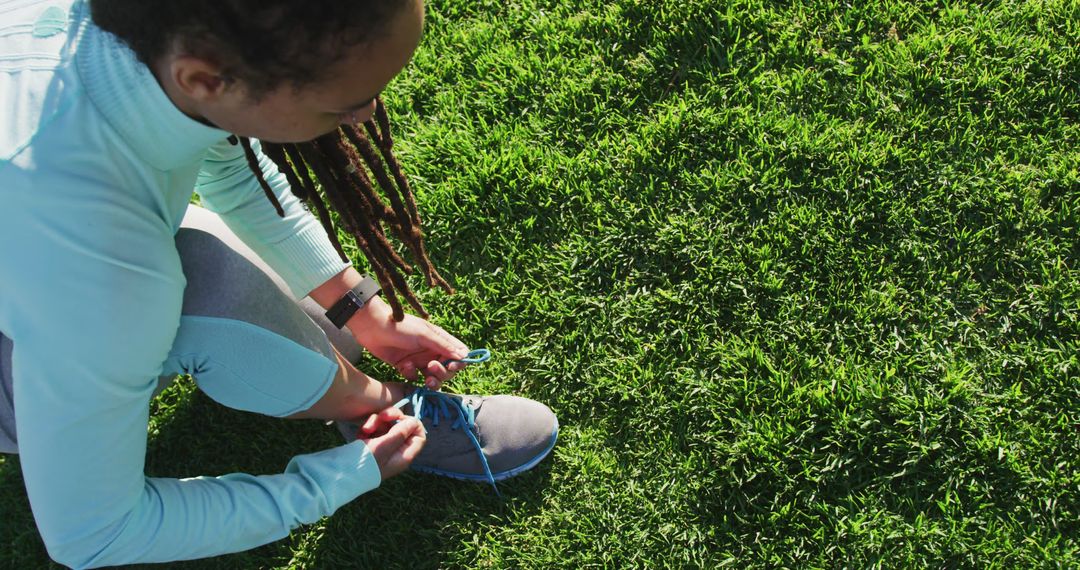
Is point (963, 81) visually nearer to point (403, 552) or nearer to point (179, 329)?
point (403, 552)

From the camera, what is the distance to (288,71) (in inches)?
50.7

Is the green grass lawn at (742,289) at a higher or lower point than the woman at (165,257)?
lower

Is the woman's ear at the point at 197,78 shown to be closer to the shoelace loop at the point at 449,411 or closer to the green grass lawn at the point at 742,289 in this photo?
the shoelace loop at the point at 449,411

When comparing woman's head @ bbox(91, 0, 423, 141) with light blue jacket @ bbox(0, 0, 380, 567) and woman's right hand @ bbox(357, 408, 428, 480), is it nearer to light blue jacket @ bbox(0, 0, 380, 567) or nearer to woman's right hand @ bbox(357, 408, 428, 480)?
light blue jacket @ bbox(0, 0, 380, 567)

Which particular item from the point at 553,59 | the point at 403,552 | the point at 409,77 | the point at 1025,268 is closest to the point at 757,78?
the point at 553,59

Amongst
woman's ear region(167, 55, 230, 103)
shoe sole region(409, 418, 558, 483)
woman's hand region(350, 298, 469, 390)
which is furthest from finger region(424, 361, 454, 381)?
woman's ear region(167, 55, 230, 103)

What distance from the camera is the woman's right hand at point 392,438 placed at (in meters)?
2.18

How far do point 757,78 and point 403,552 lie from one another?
1.85 m

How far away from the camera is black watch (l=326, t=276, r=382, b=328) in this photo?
231cm

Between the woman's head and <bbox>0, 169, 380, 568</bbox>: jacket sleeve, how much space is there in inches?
11.9

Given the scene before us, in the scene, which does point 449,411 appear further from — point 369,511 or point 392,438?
point 369,511

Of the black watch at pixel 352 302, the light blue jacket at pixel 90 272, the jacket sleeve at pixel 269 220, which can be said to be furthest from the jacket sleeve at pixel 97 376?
the black watch at pixel 352 302

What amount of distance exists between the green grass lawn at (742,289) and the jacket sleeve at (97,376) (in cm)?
62

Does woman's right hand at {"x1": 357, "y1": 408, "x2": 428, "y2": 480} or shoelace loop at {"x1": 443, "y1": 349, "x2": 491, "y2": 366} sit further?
shoelace loop at {"x1": 443, "y1": 349, "x2": 491, "y2": 366}
